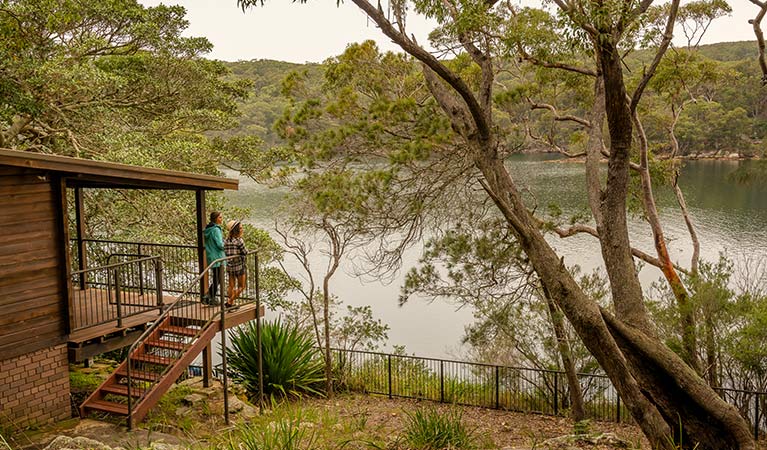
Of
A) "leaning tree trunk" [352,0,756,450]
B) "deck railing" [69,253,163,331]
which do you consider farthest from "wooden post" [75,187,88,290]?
"leaning tree trunk" [352,0,756,450]

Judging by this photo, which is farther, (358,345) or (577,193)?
(577,193)

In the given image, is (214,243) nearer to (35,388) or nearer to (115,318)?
(115,318)

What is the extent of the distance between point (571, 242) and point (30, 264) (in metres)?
24.7

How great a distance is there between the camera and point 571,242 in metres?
29.0

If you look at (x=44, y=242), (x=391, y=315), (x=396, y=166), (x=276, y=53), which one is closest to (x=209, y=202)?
(x=396, y=166)

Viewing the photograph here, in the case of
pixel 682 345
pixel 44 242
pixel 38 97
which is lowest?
pixel 682 345

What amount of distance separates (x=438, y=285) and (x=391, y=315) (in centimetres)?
948

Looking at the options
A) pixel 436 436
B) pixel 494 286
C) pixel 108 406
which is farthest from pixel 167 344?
pixel 494 286

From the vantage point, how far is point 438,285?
16.1m

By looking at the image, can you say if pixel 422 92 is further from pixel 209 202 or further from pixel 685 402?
pixel 685 402

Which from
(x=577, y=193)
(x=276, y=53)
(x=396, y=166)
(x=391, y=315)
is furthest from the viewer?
(x=276, y=53)

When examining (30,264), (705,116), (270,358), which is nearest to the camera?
(30,264)

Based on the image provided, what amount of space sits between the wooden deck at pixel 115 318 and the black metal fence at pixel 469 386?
6415mm

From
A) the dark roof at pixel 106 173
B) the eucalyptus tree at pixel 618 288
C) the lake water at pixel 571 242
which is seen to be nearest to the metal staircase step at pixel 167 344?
the dark roof at pixel 106 173
